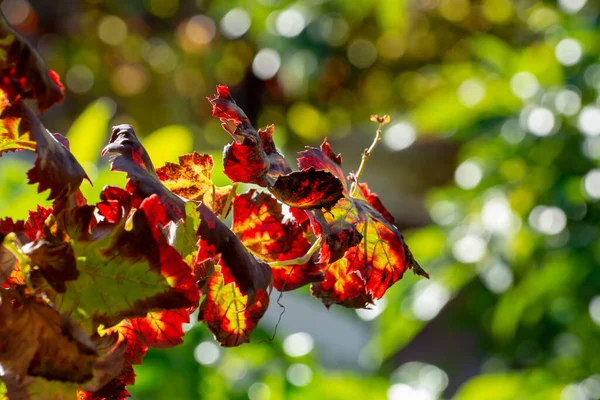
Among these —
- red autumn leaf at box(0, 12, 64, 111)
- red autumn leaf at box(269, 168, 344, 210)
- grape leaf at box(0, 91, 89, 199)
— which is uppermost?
red autumn leaf at box(0, 12, 64, 111)

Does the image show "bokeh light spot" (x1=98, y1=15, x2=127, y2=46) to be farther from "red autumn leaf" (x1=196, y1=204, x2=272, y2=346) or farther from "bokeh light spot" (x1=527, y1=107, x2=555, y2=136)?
"red autumn leaf" (x1=196, y1=204, x2=272, y2=346)

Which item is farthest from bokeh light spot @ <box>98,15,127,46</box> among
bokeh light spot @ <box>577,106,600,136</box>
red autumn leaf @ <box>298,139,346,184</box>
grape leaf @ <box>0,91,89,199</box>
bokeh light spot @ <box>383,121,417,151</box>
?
grape leaf @ <box>0,91,89,199</box>

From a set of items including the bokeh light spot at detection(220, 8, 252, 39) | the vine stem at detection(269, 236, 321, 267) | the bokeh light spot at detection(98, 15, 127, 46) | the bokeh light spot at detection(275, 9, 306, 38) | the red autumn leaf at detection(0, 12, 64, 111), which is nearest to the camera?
the red autumn leaf at detection(0, 12, 64, 111)

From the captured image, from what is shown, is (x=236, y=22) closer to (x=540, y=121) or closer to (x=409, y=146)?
(x=409, y=146)

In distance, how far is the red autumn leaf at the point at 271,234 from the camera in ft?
1.64

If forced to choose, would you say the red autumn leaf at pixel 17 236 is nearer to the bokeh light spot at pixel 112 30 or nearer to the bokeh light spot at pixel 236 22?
the bokeh light spot at pixel 236 22

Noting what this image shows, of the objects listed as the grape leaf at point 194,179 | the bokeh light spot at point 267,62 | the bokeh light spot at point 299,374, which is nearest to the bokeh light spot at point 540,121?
the bokeh light spot at point 299,374

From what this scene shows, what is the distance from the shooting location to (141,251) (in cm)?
39

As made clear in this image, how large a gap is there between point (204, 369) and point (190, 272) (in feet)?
3.12

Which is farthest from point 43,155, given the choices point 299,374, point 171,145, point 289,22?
point 289,22

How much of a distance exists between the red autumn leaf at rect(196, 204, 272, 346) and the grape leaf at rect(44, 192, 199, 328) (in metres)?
0.02

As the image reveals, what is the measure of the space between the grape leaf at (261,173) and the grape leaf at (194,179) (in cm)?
4

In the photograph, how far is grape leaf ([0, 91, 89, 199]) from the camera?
0.37 meters

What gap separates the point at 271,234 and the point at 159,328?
0.09 meters
